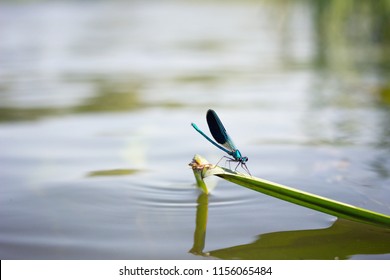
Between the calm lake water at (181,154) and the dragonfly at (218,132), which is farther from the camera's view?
the dragonfly at (218,132)

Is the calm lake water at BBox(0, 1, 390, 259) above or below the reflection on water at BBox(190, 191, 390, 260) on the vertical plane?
above

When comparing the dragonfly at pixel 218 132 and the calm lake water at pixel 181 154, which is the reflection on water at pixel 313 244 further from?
the dragonfly at pixel 218 132

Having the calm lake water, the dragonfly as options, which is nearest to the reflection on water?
the calm lake water

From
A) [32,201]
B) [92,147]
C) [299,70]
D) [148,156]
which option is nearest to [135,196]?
[32,201]

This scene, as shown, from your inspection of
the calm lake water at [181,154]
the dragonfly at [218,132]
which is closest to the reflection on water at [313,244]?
the calm lake water at [181,154]

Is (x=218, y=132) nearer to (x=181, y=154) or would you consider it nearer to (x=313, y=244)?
(x=313, y=244)

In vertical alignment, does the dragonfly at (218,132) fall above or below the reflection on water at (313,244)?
above

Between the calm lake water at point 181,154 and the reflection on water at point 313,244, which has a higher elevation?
the calm lake water at point 181,154

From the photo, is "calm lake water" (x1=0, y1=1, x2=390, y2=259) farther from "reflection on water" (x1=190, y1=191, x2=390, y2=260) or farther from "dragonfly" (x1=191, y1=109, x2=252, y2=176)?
"dragonfly" (x1=191, y1=109, x2=252, y2=176)

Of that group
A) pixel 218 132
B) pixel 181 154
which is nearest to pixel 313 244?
pixel 218 132
